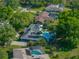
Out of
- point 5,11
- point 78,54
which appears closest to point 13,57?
point 78,54

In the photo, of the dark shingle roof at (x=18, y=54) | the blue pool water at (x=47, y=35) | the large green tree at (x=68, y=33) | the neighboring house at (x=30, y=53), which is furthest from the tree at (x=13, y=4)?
the dark shingle roof at (x=18, y=54)

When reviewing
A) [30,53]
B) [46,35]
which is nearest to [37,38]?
[46,35]

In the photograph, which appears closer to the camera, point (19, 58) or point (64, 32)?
point (19, 58)

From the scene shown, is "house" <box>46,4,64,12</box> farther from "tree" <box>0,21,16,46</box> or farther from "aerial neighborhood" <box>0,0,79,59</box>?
"tree" <box>0,21,16,46</box>

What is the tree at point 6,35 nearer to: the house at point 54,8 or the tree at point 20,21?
the tree at point 20,21

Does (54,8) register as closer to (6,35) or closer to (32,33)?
(32,33)

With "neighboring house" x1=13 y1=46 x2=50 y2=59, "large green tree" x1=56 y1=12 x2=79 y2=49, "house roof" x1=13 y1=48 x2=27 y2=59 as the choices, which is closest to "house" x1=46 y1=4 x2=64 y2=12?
"large green tree" x1=56 y1=12 x2=79 y2=49

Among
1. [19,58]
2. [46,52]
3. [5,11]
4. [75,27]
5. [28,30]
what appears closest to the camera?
[19,58]

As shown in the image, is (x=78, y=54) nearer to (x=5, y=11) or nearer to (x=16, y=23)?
(x=16, y=23)
